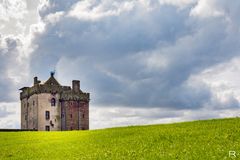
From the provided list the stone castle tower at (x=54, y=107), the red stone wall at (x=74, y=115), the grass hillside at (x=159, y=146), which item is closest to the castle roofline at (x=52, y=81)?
the stone castle tower at (x=54, y=107)

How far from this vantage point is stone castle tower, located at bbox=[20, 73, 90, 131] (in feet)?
391

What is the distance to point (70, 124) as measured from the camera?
121 metres

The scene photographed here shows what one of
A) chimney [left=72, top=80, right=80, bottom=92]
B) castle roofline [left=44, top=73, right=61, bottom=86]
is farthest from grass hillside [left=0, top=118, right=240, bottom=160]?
chimney [left=72, top=80, right=80, bottom=92]

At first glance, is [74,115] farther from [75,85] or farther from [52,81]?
[52,81]

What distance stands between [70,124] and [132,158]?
311ft

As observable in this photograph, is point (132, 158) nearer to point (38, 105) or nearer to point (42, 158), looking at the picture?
point (42, 158)

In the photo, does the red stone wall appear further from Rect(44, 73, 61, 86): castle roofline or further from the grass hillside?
the grass hillside

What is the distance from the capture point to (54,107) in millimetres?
121062

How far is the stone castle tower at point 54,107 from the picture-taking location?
11919cm

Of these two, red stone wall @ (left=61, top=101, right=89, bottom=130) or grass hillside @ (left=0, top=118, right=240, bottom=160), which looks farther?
red stone wall @ (left=61, top=101, right=89, bottom=130)
